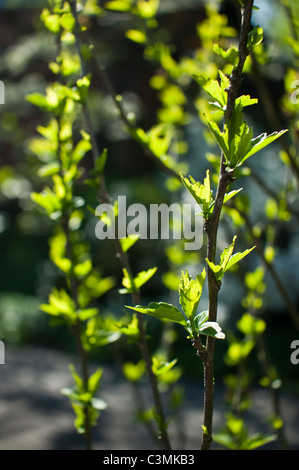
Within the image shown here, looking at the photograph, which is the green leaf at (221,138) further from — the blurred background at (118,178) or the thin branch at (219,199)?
the blurred background at (118,178)

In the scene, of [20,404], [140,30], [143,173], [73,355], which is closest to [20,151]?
[143,173]

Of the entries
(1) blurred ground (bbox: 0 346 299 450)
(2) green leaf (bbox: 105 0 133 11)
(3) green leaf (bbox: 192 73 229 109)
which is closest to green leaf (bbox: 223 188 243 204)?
(3) green leaf (bbox: 192 73 229 109)

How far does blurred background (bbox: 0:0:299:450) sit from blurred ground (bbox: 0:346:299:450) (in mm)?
554

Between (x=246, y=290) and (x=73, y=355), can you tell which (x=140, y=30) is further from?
(x=73, y=355)

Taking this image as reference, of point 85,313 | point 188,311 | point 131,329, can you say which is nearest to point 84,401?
point 85,313

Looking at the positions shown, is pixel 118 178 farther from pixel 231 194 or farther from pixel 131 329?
pixel 231 194

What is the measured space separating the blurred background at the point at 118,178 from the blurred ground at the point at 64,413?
0.55 metres

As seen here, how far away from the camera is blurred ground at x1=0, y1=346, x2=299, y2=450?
3.24 meters

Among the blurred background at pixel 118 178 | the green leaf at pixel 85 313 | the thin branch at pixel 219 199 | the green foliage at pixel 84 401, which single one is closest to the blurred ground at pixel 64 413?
the blurred background at pixel 118 178

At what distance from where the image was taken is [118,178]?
9.56 m

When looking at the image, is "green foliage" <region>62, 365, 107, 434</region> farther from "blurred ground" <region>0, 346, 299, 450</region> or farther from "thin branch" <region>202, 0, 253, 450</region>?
"blurred ground" <region>0, 346, 299, 450</region>

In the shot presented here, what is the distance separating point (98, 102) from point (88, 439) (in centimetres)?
933

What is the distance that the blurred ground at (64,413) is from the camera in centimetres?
324

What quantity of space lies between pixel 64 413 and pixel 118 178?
6185 millimetres
